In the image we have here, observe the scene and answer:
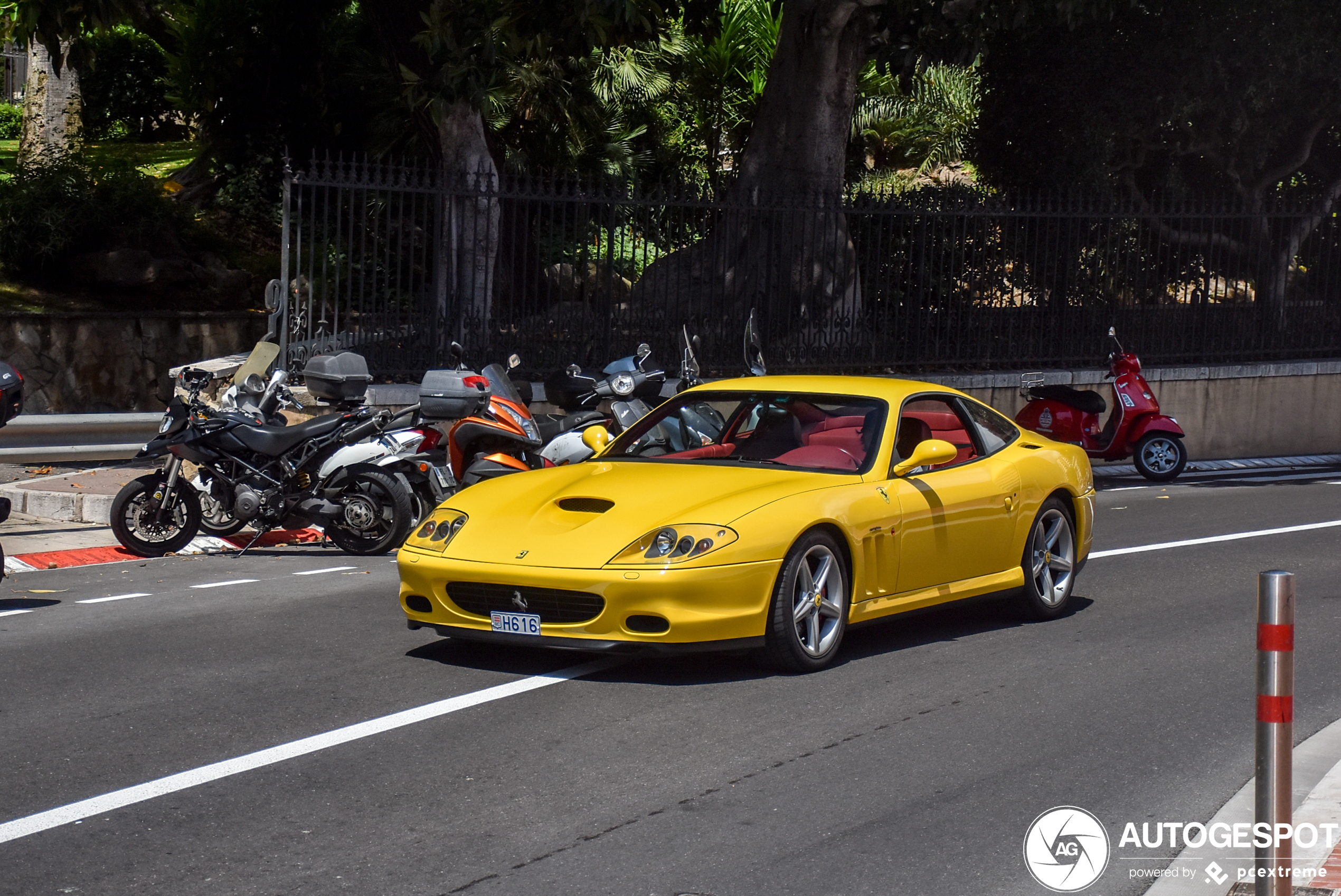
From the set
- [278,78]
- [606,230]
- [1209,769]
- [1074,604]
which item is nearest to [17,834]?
[1209,769]

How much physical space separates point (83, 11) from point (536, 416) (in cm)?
706

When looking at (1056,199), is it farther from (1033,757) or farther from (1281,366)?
(1033,757)

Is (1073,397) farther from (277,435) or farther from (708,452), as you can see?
→ (708,452)

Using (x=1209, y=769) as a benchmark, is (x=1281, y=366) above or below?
above

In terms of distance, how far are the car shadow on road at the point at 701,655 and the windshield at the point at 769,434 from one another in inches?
35.5

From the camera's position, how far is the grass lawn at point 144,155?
30136 mm

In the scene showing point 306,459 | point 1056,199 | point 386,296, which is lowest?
point 306,459

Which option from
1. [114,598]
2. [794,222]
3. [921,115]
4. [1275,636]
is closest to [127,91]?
[921,115]

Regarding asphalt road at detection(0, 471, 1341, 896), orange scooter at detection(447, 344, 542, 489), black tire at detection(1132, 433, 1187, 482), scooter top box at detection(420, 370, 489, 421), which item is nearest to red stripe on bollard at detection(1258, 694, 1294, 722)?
asphalt road at detection(0, 471, 1341, 896)

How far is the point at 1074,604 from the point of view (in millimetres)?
9336

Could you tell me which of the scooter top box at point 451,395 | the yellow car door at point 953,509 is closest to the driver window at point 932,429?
the yellow car door at point 953,509

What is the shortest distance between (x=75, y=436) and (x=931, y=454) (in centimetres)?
722

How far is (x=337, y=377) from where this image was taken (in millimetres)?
11914

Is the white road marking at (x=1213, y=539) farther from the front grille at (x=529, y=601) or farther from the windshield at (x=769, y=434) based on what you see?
the front grille at (x=529, y=601)
